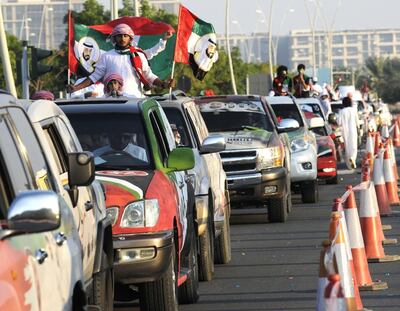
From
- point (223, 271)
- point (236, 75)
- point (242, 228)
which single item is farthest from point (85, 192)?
point (236, 75)

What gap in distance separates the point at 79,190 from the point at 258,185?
12399 millimetres

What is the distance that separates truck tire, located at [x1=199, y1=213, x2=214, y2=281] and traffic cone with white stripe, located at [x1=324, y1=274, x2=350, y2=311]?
22.7ft

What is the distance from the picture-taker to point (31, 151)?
8164 mm

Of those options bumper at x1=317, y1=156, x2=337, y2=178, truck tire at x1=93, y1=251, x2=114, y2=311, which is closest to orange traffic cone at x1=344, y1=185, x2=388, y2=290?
truck tire at x1=93, y1=251, x2=114, y2=311

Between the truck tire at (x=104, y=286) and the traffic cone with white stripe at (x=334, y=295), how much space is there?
2428 mm

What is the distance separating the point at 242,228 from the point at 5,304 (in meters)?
15.9

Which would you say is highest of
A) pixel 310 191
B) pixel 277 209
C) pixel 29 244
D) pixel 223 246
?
pixel 29 244

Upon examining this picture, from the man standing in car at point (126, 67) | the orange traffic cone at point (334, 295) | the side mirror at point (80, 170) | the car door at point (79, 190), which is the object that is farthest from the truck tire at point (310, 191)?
the orange traffic cone at point (334, 295)

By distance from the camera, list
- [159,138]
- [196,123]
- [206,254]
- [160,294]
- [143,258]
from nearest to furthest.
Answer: [143,258] < [160,294] < [159,138] < [206,254] < [196,123]

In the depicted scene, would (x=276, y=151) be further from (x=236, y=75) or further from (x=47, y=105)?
(x=236, y=75)

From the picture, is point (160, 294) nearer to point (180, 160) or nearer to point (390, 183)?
point (180, 160)

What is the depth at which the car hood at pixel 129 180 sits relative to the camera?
1178cm

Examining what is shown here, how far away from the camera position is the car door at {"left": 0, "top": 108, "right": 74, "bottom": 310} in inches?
253

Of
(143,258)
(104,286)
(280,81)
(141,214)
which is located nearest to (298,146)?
(280,81)
